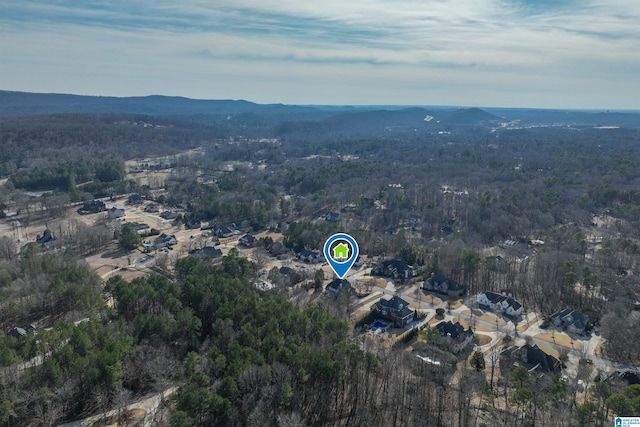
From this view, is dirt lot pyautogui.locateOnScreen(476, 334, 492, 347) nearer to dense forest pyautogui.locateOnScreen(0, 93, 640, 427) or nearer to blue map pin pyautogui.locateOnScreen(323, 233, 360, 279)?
dense forest pyautogui.locateOnScreen(0, 93, 640, 427)

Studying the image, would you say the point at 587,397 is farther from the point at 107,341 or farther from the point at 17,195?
the point at 17,195

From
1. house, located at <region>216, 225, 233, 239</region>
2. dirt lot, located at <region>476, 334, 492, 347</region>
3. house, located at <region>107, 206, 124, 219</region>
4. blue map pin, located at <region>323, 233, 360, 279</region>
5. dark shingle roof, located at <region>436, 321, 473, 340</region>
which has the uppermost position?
blue map pin, located at <region>323, 233, 360, 279</region>

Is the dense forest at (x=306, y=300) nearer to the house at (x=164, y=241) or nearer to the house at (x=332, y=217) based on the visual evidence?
the house at (x=332, y=217)

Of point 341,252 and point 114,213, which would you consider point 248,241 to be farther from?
point 114,213

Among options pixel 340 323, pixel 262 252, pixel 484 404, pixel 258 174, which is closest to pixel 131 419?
pixel 340 323

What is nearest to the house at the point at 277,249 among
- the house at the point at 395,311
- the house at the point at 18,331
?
the house at the point at 395,311

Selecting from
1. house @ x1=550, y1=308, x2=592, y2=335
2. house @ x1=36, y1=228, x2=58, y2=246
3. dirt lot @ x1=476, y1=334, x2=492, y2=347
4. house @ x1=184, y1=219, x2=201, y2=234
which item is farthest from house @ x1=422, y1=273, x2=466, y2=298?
house @ x1=36, y1=228, x2=58, y2=246

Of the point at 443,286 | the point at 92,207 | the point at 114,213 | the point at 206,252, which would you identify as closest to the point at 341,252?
the point at 443,286
